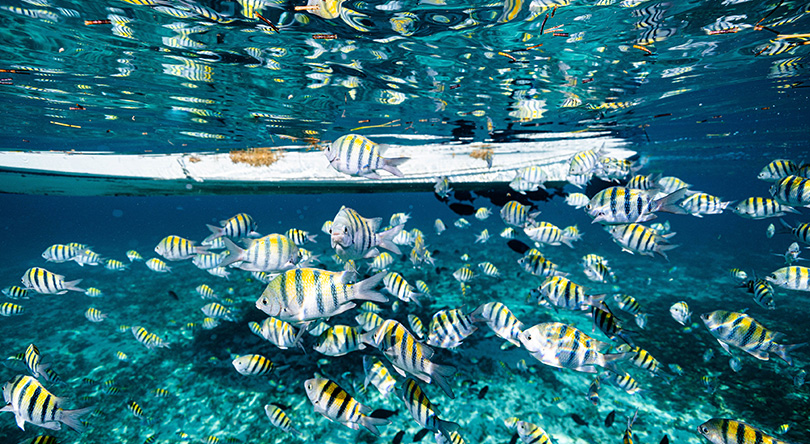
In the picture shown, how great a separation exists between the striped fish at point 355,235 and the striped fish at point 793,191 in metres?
6.17

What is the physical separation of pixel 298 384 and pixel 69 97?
12481 millimetres

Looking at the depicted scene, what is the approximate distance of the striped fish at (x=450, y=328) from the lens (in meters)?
4.77

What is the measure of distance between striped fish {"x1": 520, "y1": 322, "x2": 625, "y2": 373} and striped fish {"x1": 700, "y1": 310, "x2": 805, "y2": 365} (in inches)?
69.8

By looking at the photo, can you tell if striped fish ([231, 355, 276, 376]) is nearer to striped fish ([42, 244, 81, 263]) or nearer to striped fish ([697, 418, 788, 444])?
striped fish ([42, 244, 81, 263])

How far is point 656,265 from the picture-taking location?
21.7m

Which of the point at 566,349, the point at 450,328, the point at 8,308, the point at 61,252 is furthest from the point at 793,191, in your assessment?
the point at 8,308

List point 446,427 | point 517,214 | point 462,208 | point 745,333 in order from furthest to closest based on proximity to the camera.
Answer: point 462,208 < point 517,214 < point 745,333 < point 446,427

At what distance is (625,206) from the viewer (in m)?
3.79

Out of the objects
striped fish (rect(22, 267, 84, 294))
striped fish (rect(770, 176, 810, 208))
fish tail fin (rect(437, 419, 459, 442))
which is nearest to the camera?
fish tail fin (rect(437, 419, 459, 442))

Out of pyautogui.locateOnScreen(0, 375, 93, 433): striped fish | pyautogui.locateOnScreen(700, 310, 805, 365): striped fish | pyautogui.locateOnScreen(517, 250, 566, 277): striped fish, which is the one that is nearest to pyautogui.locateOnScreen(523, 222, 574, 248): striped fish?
pyautogui.locateOnScreen(517, 250, 566, 277): striped fish

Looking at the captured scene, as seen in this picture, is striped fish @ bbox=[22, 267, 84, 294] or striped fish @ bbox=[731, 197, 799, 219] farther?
striped fish @ bbox=[22, 267, 84, 294]

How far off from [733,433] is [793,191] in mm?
4096

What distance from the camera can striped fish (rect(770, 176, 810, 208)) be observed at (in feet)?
15.9

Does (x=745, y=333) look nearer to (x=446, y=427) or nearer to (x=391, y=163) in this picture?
(x=446, y=427)
